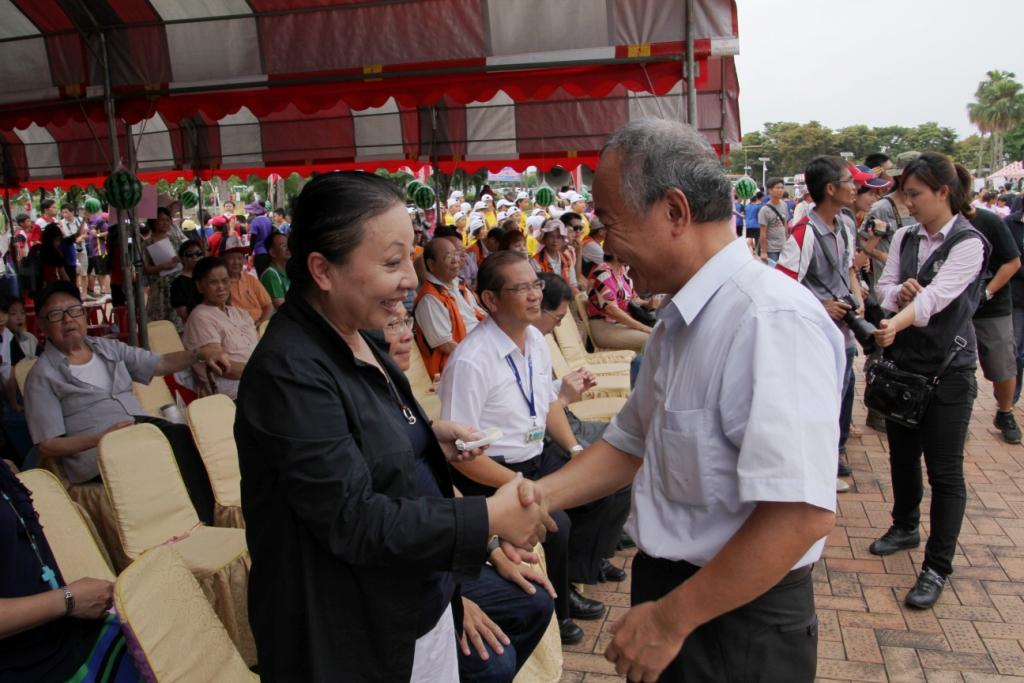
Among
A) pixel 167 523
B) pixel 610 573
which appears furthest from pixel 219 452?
pixel 610 573

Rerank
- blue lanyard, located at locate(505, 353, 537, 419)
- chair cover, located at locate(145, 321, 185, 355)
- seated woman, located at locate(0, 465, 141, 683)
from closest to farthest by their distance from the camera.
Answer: seated woman, located at locate(0, 465, 141, 683)
blue lanyard, located at locate(505, 353, 537, 419)
chair cover, located at locate(145, 321, 185, 355)

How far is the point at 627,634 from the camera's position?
4.75ft

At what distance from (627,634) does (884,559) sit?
3.14 meters

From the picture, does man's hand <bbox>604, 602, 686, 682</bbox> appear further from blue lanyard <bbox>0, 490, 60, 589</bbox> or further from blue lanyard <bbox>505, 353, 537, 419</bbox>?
blue lanyard <bbox>505, 353, 537, 419</bbox>

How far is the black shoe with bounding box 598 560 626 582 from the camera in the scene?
3906mm

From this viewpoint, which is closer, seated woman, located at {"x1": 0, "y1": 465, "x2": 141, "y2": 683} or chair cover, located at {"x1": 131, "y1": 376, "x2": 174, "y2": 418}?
seated woman, located at {"x1": 0, "y1": 465, "x2": 141, "y2": 683}

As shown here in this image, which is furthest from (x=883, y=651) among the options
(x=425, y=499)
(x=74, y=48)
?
(x=74, y=48)

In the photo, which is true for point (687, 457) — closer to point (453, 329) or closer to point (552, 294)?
point (552, 294)

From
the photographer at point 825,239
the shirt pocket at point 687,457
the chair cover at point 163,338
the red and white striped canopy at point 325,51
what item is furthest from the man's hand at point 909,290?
the chair cover at point 163,338

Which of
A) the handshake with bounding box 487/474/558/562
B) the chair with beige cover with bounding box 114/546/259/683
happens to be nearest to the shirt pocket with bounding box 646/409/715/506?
the handshake with bounding box 487/474/558/562

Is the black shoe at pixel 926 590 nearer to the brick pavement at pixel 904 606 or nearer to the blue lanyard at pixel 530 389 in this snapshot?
the brick pavement at pixel 904 606

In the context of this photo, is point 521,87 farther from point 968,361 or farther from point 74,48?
point 968,361

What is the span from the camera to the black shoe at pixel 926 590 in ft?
11.4

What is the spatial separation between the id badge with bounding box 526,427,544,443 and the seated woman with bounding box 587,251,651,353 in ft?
13.3
